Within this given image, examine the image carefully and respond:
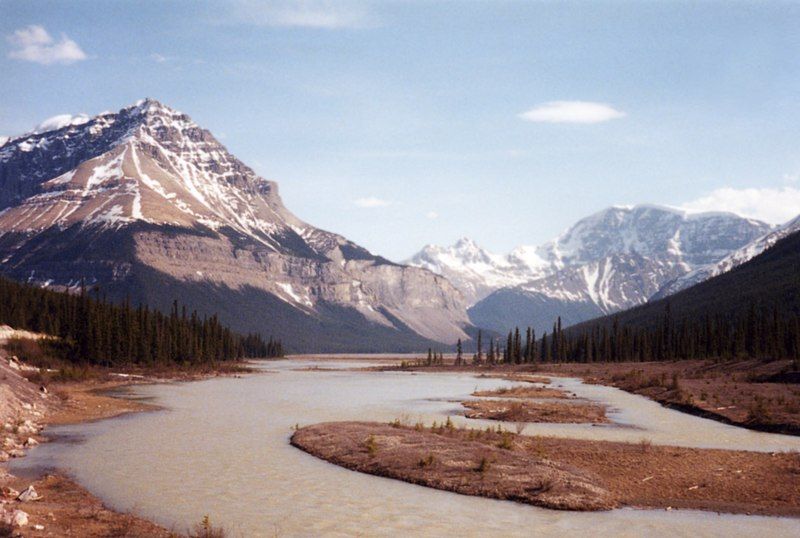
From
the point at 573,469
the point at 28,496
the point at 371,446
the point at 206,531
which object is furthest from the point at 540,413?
the point at 28,496

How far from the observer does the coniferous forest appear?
124438mm

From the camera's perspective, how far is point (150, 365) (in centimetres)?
13812

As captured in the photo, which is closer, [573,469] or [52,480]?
[52,480]

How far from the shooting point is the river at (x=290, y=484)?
26.8 metres

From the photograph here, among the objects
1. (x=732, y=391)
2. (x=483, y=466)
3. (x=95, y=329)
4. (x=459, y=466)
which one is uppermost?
(x=95, y=329)

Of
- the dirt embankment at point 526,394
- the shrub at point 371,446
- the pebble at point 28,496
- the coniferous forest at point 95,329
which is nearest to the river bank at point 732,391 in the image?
the dirt embankment at point 526,394

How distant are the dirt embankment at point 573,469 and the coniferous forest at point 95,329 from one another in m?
91.2

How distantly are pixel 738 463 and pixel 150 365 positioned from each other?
11930cm

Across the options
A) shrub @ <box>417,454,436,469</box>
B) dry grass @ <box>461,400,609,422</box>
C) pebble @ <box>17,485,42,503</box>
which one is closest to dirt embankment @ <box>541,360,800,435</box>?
dry grass @ <box>461,400,609,422</box>

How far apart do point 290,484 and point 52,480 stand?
10.7 m

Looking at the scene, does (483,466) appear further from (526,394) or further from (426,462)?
(526,394)

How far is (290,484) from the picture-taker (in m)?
33.9

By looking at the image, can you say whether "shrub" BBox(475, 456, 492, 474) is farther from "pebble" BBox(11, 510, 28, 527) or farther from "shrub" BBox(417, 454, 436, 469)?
"pebble" BBox(11, 510, 28, 527)

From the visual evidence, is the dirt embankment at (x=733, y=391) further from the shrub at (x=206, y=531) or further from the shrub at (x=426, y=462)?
the shrub at (x=206, y=531)
